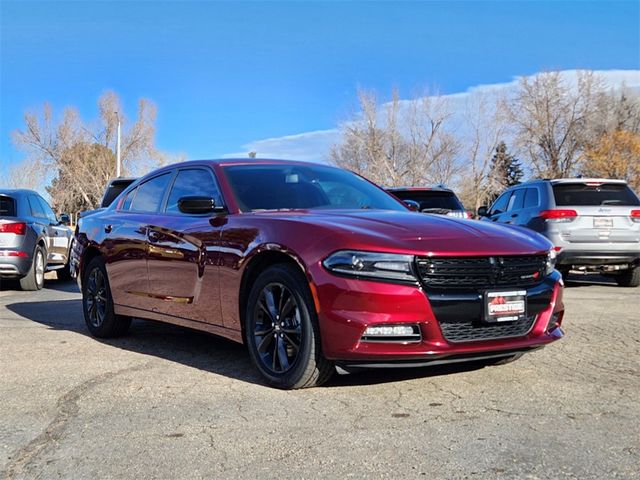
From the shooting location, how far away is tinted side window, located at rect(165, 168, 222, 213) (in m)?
5.38

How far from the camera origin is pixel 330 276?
402cm

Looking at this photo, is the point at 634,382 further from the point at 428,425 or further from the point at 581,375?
the point at 428,425

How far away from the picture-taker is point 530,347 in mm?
4355

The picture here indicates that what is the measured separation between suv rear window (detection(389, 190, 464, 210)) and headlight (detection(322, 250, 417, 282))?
7.70 m

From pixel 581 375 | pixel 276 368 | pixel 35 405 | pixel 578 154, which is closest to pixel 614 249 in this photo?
pixel 581 375

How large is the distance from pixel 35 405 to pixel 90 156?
55.2 metres

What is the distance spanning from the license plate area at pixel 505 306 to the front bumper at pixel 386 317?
0.23ft

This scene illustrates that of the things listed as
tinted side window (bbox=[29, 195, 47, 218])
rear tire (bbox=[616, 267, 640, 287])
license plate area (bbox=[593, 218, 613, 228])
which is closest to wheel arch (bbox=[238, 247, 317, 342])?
license plate area (bbox=[593, 218, 613, 228])

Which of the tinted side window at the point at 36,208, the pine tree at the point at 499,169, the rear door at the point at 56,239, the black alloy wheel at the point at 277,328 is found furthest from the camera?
the pine tree at the point at 499,169

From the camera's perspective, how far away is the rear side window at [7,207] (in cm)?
1118

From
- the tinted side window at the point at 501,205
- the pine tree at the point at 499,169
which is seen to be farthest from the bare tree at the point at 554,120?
the tinted side window at the point at 501,205

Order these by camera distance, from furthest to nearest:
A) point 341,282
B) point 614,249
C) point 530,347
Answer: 1. point 614,249
2. point 530,347
3. point 341,282

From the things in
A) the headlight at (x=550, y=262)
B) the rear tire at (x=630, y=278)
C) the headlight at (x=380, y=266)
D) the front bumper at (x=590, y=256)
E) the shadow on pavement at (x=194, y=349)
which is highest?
the headlight at (x=380, y=266)

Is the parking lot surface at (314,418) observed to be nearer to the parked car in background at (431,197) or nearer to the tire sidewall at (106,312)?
the tire sidewall at (106,312)
